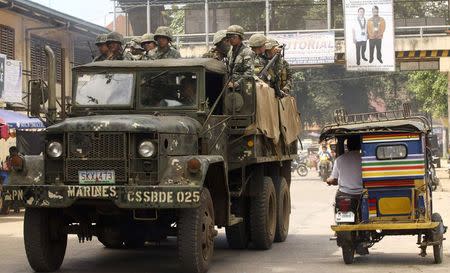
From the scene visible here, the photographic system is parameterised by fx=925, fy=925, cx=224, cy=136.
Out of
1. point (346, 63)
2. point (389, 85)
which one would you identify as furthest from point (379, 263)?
point (389, 85)

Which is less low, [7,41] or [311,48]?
[311,48]

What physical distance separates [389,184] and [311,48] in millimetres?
24668

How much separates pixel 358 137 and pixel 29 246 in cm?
451

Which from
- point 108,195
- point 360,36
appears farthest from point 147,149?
point 360,36

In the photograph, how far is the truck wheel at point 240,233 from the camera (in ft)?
42.5

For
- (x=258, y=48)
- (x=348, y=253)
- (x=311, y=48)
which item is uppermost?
(x=311, y=48)

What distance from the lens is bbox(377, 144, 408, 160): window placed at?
37.8 ft

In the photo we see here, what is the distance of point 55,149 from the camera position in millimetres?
10250

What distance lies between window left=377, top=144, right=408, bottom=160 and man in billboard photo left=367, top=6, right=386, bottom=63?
23.6m

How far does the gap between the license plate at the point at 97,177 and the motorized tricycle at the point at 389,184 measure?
297 centimetres

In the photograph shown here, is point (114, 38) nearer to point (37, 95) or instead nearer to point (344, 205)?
point (37, 95)

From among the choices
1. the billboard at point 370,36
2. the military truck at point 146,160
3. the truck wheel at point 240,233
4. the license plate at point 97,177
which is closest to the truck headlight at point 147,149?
the military truck at point 146,160

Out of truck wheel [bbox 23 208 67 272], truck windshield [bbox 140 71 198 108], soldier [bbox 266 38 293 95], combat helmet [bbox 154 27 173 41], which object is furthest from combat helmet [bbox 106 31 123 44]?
truck wheel [bbox 23 208 67 272]

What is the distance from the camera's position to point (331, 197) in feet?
87.2
